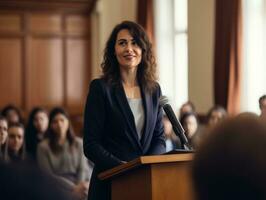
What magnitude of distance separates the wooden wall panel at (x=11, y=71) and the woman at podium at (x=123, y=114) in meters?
9.19

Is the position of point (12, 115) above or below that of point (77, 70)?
below

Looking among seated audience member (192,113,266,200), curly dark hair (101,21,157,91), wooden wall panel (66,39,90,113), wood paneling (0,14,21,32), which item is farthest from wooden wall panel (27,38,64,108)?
seated audience member (192,113,266,200)

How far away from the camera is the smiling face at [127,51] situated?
297 centimetres

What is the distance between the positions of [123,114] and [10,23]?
9422 millimetres

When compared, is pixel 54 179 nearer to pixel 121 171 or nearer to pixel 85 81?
pixel 121 171

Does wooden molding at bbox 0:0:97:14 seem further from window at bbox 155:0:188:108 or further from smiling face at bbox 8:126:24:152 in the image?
smiling face at bbox 8:126:24:152

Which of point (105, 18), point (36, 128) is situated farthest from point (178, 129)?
point (105, 18)

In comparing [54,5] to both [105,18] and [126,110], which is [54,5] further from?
[126,110]

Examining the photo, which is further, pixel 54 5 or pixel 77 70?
pixel 77 70

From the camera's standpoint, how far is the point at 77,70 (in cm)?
1227

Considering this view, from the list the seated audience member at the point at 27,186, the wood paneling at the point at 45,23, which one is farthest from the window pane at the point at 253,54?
the seated audience member at the point at 27,186

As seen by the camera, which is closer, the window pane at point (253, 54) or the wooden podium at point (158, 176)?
the wooden podium at point (158, 176)

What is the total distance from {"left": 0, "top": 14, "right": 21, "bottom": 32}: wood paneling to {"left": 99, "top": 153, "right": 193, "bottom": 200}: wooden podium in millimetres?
9760

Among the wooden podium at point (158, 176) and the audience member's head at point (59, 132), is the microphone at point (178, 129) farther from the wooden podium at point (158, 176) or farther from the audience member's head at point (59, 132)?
the audience member's head at point (59, 132)
